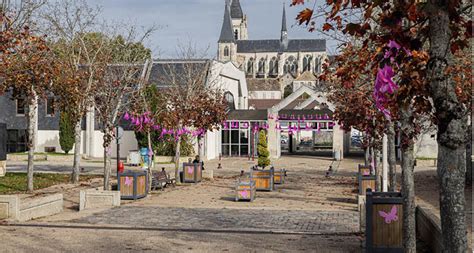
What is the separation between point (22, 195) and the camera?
2094 cm

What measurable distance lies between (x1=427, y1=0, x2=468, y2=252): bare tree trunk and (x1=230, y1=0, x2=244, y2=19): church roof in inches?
6171

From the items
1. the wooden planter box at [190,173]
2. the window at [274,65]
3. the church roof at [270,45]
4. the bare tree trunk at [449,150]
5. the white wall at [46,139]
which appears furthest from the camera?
the window at [274,65]

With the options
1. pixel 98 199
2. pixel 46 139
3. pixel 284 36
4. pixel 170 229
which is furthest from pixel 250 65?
pixel 170 229

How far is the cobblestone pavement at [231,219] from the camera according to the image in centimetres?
1436

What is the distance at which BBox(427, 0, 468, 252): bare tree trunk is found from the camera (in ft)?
15.3

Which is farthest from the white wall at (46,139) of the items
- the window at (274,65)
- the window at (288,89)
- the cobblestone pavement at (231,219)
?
the window at (274,65)

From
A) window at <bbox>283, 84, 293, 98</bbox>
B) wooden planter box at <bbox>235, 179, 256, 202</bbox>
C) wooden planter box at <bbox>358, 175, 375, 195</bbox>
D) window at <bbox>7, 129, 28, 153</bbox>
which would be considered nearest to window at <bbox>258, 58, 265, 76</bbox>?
window at <bbox>283, 84, 293, 98</bbox>

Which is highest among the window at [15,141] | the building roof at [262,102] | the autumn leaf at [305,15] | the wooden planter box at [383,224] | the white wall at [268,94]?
the white wall at [268,94]

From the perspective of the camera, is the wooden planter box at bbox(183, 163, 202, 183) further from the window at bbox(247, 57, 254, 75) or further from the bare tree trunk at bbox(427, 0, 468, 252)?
the window at bbox(247, 57, 254, 75)

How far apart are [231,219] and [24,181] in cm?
1262

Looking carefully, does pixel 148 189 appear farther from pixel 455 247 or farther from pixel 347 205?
pixel 455 247

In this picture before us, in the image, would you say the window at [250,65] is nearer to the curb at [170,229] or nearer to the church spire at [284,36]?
the church spire at [284,36]

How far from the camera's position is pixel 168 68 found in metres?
46.3

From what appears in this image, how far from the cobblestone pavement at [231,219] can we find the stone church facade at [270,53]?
12184 centimetres
